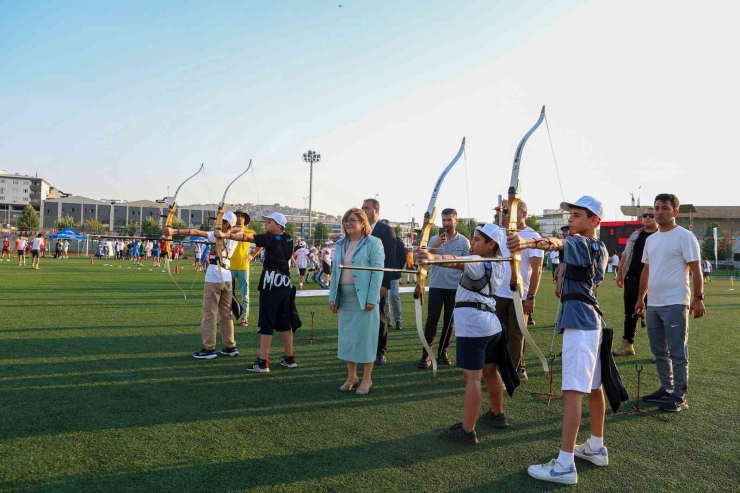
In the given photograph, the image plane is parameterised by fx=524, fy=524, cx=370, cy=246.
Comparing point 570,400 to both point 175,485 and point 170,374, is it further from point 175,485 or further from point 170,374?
point 170,374

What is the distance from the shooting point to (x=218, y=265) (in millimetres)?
7074

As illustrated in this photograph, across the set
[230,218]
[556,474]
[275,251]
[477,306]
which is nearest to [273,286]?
[275,251]

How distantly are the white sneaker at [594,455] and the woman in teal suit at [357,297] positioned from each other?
2.32 metres

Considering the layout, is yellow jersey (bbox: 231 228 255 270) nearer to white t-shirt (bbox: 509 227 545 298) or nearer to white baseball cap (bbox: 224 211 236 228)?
white baseball cap (bbox: 224 211 236 228)

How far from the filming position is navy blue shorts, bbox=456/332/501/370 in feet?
13.9

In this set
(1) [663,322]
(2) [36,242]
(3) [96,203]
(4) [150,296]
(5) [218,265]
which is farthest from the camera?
(3) [96,203]

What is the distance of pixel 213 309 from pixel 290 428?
Answer: 9.92 feet

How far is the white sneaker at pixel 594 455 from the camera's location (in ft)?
12.8

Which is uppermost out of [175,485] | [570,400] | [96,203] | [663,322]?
[96,203]

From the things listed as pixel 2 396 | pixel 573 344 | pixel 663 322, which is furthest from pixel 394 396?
pixel 2 396

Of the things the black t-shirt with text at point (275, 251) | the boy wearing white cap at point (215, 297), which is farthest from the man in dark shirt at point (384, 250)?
the boy wearing white cap at point (215, 297)

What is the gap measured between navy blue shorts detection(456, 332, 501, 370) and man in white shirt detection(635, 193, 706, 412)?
7.31ft

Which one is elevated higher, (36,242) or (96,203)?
(96,203)

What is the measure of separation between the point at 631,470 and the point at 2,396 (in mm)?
5651
